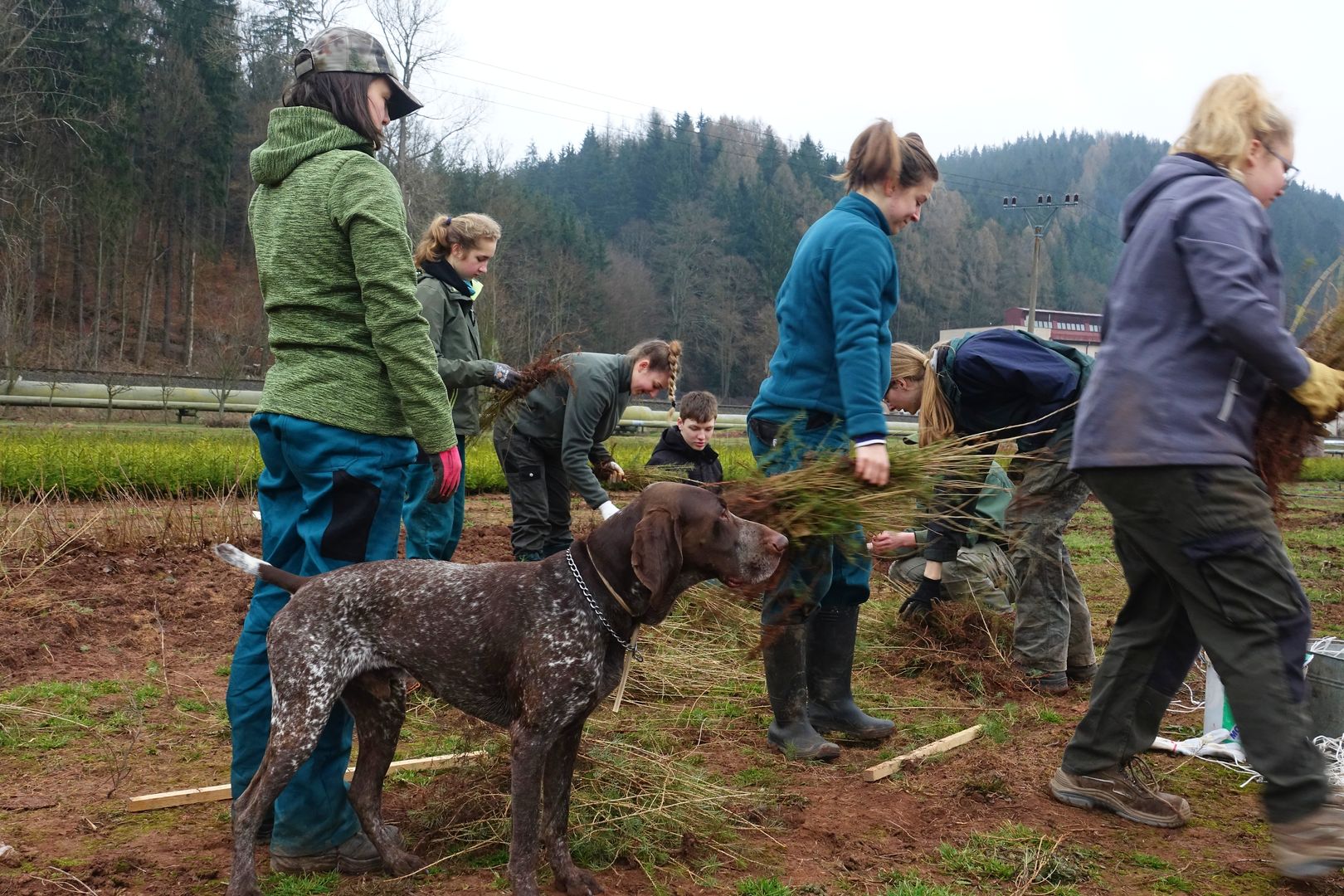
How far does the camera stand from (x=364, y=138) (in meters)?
3.70

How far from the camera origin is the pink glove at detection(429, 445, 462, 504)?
3754 millimetres

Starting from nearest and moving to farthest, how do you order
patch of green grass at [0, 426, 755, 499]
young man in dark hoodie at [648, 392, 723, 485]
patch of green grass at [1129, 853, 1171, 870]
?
patch of green grass at [1129, 853, 1171, 870] < young man in dark hoodie at [648, 392, 723, 485] < patch of green grass at [0, 426, 755, 499]

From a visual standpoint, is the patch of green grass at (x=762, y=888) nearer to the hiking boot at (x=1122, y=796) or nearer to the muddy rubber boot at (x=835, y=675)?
the hiking boot at (x=1122, y=796)

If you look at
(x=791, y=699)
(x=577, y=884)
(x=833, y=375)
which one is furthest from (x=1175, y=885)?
(x=833, y=375)

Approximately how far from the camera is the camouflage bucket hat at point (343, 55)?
11.9 feet

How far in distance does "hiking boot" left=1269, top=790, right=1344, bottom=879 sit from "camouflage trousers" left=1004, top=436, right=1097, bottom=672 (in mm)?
2136

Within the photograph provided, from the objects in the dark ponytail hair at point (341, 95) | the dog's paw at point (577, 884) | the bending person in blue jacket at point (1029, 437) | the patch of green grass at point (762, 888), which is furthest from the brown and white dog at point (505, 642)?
the bending person in blue jacket at point (1029, 437)

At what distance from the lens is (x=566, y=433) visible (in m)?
6.35

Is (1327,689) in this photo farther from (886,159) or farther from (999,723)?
(886,159)

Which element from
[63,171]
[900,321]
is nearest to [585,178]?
[900,321]

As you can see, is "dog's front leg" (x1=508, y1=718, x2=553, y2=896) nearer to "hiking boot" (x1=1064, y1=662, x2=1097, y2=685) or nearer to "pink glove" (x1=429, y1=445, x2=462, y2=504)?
"pink glove" (x1=429, y1=445, x2=462, y2=504)

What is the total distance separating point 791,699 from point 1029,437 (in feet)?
6.35

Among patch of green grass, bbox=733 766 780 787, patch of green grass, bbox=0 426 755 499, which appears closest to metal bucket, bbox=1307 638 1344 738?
patch of green grass, bbox=733 766 780 787

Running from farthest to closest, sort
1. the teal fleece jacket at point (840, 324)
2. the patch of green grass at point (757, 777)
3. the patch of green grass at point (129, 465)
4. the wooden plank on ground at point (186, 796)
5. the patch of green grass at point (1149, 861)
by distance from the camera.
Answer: the patch of green grass at point (129, 465) → the patch of green grass at point (757, 777) → the teal fleece jacket at point (840, 324) → the wooden plank on ground at point (186, 796) → the patch of green grass at point (1149, 861)
